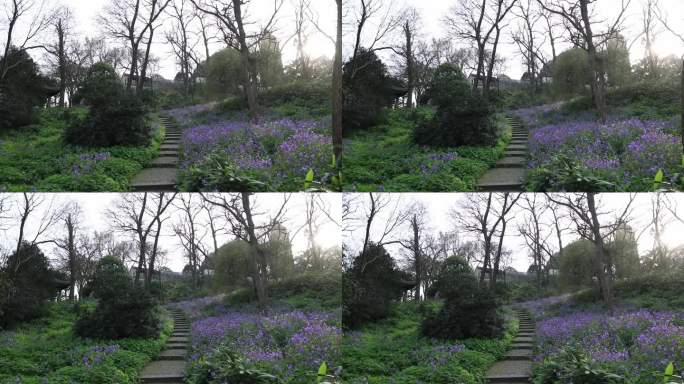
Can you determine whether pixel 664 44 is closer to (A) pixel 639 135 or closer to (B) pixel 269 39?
(A) pixel 639 135

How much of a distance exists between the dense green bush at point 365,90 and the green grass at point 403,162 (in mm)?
130

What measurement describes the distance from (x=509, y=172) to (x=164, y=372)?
4180 millimetres

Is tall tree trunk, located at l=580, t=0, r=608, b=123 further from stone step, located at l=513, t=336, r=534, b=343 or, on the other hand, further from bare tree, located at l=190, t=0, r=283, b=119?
bare tree, located at l=190, t=0, r=283, b=119

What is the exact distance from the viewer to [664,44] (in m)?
7.09

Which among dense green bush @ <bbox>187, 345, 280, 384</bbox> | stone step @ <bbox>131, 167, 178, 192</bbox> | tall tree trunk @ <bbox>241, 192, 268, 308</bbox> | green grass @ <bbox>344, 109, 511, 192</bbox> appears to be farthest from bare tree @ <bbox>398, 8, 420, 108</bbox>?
dense green bush @ <bbox>187, 345, 280, 384</bbox>

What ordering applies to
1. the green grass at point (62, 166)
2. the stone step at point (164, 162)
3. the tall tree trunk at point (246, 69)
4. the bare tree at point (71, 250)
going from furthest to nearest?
the tall tree trunk at point (246, 69) → the bare tree at point (71, 250) → the stone step at point (164, 162) → the green grass at point (62, 166)

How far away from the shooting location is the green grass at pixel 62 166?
6746mm

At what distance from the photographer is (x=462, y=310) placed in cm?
727

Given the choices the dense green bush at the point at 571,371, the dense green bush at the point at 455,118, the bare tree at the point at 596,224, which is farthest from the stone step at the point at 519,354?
the dense green bush at the point at 455,118

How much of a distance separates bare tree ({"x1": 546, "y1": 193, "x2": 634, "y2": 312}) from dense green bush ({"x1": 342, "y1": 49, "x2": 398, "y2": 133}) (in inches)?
80.8

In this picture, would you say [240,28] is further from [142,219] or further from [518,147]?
[518,147]

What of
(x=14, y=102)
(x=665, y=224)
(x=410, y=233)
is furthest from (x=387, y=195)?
(x=14, y=102)

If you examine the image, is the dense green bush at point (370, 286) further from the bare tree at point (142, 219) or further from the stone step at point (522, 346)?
the bare tree at point (142, 219)

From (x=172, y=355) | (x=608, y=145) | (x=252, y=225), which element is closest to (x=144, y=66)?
(x=252, y=225)
